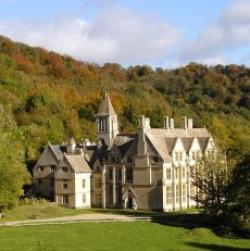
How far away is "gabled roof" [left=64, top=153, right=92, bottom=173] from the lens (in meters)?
66.9

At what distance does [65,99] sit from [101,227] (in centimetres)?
6399

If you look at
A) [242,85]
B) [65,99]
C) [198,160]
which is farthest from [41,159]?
[242,85]

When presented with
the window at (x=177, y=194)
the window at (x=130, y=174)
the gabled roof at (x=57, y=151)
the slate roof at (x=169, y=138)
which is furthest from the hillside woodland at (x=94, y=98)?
the window at (x=177, y=194)

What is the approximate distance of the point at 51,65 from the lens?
481ft

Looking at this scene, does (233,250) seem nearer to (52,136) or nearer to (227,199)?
(227,199)

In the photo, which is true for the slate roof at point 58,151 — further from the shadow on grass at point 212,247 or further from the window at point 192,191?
the shadow on grass at point 212,247

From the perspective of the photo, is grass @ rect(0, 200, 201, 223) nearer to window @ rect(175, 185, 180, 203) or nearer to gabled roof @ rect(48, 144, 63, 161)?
window @ rect(175, 185, 180, 203)

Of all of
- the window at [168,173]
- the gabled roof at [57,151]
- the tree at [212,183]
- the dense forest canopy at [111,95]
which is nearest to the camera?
the tree at [212,183]

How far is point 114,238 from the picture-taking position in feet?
160

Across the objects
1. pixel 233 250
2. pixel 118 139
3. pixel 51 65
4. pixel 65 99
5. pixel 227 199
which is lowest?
pixel 233 250

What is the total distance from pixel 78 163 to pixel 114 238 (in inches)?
777

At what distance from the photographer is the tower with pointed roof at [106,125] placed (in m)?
70.0

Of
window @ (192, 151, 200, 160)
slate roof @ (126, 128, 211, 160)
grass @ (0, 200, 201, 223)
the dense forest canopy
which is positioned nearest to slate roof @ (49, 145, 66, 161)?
grass @ (0, 200, 201, 223)

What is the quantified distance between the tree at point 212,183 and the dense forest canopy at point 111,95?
1299 cm
